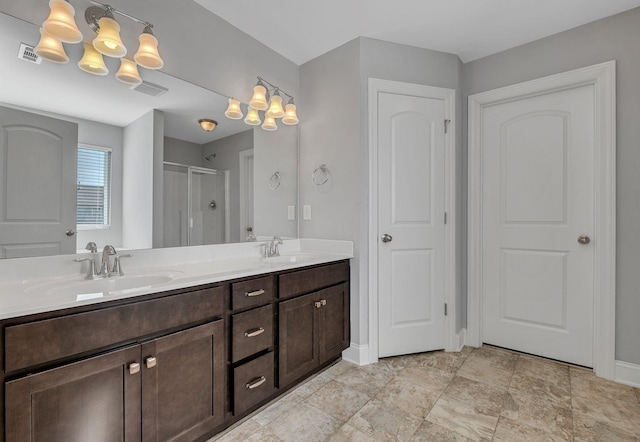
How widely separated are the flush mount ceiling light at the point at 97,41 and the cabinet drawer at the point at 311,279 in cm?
131

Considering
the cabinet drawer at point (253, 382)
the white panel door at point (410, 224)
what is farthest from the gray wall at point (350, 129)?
the cabinet drawer at point (253, 382)

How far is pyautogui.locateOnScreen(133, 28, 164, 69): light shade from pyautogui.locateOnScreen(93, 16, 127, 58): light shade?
0.09 meters

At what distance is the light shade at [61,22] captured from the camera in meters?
1.24

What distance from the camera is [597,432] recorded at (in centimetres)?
153

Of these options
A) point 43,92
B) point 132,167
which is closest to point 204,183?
point 132,167

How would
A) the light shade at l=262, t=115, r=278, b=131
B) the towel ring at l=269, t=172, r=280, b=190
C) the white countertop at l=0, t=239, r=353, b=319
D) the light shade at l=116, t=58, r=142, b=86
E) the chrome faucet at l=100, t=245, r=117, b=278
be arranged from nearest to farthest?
the white countertop at l=0, t=239, r=353, b=319 < the chrome faucet at l=100, t=245, r=117, b=278 < the light shade at l=116, t=58, r=142, b=86 < the light shade at l=262, t=115, r=278, b=131 < the towel ring at l=269, t=172, r=280, b=190

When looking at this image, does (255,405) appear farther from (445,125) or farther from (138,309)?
(445,125)

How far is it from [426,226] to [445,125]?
81cm

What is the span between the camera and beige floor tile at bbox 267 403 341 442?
4.90ft

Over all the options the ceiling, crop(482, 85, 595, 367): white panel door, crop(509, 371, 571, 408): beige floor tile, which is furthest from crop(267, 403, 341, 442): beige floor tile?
the ceiling

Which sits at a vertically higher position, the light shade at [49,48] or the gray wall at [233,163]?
the light shade at [49,48]

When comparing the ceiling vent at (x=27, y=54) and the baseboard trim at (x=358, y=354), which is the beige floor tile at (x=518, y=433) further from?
the ceiling vent at (x=27, y=54)

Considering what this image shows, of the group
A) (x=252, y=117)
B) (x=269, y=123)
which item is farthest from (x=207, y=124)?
(x=269, y=123)

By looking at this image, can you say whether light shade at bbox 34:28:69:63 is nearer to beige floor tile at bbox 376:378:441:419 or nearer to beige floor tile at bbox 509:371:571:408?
beige floor tile at bbox 376:378:441:419
